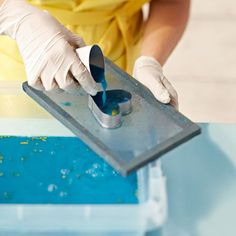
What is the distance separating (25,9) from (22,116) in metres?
0.21

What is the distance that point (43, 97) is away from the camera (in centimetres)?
96

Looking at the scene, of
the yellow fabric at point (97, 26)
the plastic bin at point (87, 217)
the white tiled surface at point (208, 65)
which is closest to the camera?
the plastic bin at point (87, 217)

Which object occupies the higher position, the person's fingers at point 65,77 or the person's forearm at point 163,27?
the person's fingers at point 65,77

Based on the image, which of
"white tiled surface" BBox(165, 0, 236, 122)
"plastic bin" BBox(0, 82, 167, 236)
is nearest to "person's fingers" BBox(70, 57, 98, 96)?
"plastic bin" BBox(0, 82, 167, 236)

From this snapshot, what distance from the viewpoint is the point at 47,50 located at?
1003 mm

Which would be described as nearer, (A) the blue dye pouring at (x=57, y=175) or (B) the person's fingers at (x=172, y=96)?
(A) the blue dye pouring at (x=57, y=175)

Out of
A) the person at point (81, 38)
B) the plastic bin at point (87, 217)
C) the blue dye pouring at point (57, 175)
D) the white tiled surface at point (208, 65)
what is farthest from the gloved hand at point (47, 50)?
the white tiled surface at point (208, 65)

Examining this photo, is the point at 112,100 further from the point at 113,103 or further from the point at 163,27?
the point at 163,27

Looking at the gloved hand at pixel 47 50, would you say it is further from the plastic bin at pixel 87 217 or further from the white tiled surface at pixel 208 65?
the white tiled surface at pixel 208 65

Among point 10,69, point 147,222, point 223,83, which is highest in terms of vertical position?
point 147,222

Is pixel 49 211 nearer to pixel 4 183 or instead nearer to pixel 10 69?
pixel 4 183

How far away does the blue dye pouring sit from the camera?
84 centimetres

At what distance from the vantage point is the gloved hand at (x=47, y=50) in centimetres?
98

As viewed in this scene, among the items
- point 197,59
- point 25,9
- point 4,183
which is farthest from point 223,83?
point 4,183
